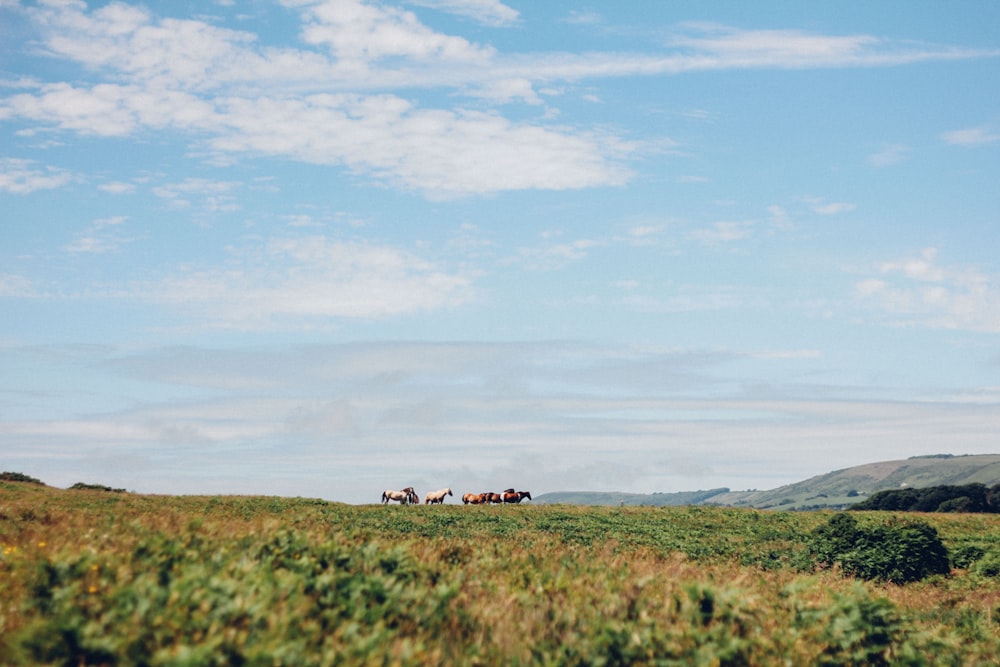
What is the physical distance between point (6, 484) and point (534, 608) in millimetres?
46574

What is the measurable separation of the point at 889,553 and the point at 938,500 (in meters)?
114

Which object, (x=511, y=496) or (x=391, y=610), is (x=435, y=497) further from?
(x=391, y=610)

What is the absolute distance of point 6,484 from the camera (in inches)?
1810

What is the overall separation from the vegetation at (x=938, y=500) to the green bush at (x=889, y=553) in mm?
92171

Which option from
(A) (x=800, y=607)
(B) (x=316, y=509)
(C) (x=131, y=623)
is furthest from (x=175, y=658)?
(B) (x=316, y=509)

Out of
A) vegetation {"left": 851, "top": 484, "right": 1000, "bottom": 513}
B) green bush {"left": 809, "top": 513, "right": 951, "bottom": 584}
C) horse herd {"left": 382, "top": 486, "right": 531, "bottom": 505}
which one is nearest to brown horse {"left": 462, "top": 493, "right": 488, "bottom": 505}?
horse herd {"left": 382, "top": 486, "right": 531, "bottom": 505}

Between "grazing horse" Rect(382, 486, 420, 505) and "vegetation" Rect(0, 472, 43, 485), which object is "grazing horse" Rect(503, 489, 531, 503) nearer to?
"grazing horse" Rect(382, 486, 420, 505)

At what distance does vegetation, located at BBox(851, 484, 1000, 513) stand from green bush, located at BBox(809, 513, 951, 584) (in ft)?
302

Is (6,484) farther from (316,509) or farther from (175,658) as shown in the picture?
(175,658)

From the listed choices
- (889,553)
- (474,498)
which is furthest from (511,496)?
(889,553)

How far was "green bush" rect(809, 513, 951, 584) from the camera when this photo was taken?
28141 mm

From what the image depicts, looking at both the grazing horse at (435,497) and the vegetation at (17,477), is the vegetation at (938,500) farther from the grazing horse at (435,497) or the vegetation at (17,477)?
the vegetation at (17,477)

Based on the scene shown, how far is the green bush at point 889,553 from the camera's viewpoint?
28141 mm

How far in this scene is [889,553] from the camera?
93.9 feet
